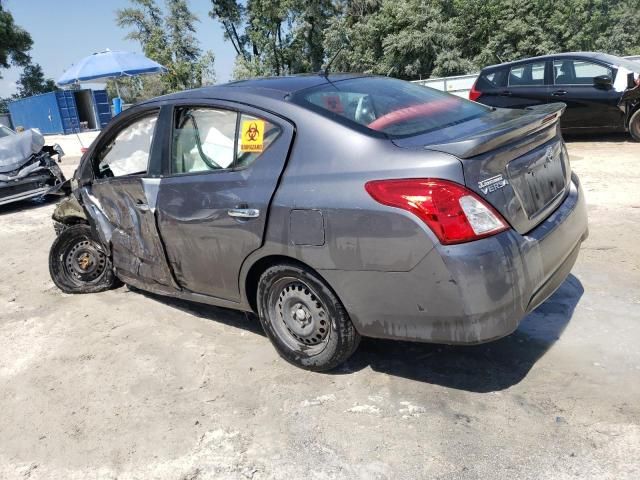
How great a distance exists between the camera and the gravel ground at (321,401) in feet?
8.11

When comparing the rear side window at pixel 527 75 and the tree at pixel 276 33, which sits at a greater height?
the tree at pixel 276 33

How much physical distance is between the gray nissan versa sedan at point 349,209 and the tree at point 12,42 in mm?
35683

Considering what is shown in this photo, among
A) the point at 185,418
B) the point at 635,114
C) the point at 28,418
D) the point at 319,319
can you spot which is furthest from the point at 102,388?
the point at 635,114

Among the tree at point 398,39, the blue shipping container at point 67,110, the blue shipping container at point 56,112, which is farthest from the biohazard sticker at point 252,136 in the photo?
the tree at point 398,39

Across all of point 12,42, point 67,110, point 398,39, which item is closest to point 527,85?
point 398,39

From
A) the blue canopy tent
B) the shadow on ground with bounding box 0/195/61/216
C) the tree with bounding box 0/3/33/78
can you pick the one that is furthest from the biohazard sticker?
the tree with bounding box 0/3/33/78

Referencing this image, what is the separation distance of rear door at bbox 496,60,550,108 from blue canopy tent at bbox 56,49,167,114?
9740 millimetres

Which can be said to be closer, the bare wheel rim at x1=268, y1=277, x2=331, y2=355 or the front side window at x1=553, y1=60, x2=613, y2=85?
the bare wheel rim at x1=268, y1=277, x2=331, y2=355

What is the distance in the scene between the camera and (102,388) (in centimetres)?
332

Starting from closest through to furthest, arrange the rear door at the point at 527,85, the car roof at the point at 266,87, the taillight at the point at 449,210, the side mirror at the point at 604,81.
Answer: the taillight at the point at 449,210, the car roof at the point at 266,87, the side mirror at the point at 604,81, the rear door at the point at 527,85

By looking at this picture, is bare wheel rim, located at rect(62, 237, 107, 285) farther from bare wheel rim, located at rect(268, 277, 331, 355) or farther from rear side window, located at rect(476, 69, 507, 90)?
rear side window, located at rect(476, 69, 507, 90)

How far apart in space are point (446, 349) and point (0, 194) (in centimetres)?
797

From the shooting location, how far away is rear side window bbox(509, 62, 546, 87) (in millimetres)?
9867

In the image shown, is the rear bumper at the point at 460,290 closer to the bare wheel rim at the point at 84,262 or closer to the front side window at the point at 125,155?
the front side window at the point at 125,155
